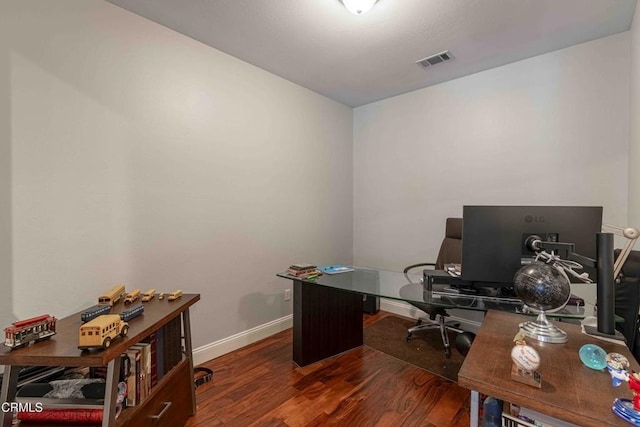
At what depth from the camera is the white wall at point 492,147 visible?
226cm

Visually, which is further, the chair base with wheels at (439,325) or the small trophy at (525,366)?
the chair base with wheels at (439,325)

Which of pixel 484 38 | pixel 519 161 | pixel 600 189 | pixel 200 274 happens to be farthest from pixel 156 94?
pixel 600 189

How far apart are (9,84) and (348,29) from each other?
2.09m

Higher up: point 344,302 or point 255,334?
point 344,302

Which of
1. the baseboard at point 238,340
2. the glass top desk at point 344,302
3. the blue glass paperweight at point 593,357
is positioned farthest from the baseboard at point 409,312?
the blue glass paperweight at point 593,357

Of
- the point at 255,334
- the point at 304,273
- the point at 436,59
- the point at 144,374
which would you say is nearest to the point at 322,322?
the point at 304,273

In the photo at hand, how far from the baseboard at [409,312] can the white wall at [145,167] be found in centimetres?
121

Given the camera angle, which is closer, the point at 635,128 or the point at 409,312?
the point at 635,128

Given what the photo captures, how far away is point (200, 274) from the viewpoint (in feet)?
7.73

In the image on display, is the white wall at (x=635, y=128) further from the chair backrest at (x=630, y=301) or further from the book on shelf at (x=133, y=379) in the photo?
the book on shelf at (x=133, y=379)

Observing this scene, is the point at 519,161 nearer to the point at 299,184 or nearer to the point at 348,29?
the point at 348,29

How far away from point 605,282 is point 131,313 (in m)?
1.99

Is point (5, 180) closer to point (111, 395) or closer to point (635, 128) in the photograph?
point (111, 395)

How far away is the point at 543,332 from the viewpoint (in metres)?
1.10
